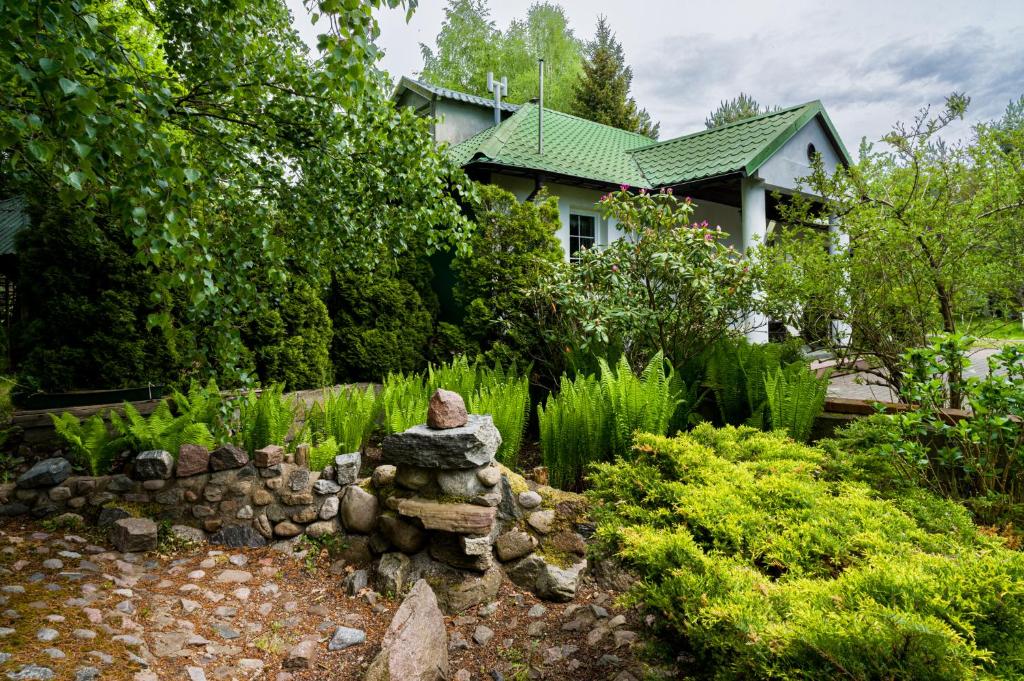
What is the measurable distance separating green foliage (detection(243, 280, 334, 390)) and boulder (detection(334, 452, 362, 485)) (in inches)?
88.5

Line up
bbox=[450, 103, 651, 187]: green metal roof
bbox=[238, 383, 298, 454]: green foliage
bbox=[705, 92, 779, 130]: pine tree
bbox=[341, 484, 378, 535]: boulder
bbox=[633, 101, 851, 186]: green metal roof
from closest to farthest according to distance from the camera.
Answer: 1. bbox=[341, 484, 378, 535]: boulder
2. bbox=[238, 383, 298, 454]: green foliage
3. bbox=[450, 103, 651, 187]: green metal roof
4. bbox=[633, 101, 851, 186]: green metal roof
5. bbox=[705, 92, 779, 130]: pine tree

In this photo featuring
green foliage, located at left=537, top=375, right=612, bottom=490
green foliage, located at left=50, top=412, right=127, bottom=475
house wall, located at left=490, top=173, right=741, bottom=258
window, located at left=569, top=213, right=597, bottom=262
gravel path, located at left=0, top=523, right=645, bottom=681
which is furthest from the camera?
window, located at left=569, top=213, right=597, bottom=262

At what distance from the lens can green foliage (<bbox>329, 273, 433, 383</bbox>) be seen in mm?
6645

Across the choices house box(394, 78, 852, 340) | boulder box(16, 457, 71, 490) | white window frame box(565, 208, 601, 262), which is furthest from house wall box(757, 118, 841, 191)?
boulder box(16, 457, 71, 490)

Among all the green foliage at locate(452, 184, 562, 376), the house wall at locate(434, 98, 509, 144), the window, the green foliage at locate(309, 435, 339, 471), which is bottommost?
the green foliage at locate(309, 435, 339, 471)

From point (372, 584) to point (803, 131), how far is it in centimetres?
1067

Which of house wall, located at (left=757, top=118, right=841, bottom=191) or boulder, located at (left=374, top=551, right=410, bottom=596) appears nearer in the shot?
boulder, located at (left=374, top=551, right=410, bottom=596)

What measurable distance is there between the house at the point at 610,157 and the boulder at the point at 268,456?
5.53m

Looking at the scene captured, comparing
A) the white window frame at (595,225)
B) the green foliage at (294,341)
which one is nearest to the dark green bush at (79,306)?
the green foliage at (294,341)

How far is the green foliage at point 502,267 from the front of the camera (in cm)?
662

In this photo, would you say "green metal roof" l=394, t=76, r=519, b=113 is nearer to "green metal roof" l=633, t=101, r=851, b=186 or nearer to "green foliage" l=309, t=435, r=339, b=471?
"green metal roof" l=633, t=101, r=851, b=186

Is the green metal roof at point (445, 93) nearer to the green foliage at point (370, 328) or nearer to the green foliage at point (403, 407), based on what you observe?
the green foliage at point (370, 328)

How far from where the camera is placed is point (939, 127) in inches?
156

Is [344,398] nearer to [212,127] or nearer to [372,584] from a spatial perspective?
[372,584]
